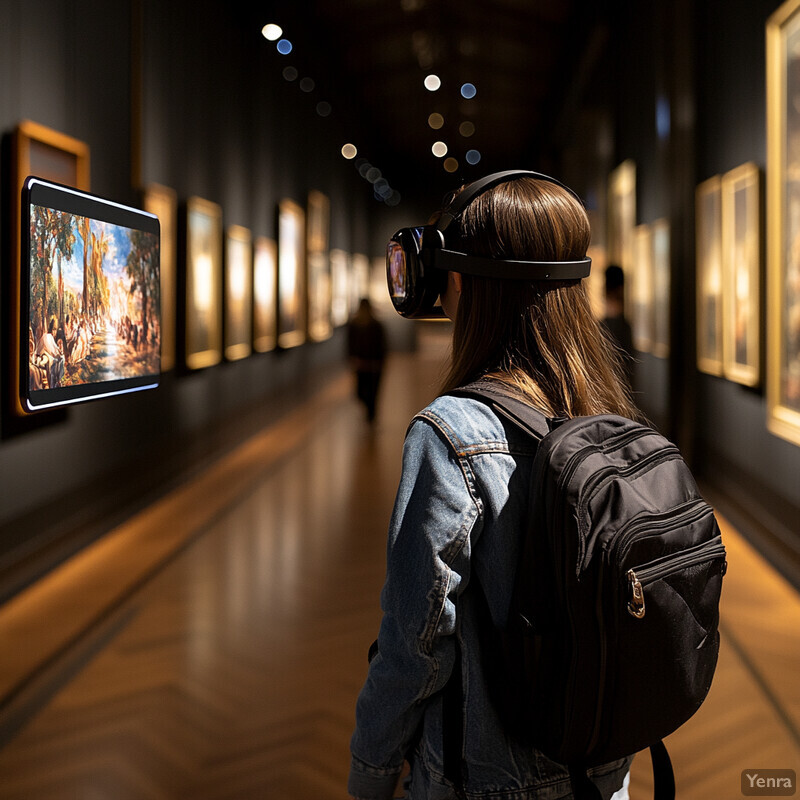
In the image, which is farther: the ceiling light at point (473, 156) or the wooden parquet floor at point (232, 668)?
the ceiling light at point (473, 156)

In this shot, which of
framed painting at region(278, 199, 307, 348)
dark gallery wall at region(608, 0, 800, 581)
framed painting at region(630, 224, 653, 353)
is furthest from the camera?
framed painting at region(278, 199, 307, 348)

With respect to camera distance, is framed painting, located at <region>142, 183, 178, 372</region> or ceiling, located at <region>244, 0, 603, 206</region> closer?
framed painting, located at <region>142, 183, 178, 372</region>

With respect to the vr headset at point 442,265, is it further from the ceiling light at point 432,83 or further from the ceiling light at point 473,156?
the ceiling light at point 473,156

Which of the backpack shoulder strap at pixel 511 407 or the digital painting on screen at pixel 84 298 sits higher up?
the digital painting on screen at pixel 84 298

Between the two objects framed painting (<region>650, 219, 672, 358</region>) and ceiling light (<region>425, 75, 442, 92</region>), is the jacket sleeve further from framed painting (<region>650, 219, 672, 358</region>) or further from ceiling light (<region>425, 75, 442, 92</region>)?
ceiling light (<region>425, 75, 442, 92</region>)

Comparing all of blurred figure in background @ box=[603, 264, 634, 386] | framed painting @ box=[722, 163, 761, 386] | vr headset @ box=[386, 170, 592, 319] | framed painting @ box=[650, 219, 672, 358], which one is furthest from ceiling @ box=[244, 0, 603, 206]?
vr headset @ box=[386, 170, 592, 319]

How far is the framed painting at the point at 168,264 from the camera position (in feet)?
27.7

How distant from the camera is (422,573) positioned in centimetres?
140

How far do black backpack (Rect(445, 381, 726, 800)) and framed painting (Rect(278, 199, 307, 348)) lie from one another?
13.1m

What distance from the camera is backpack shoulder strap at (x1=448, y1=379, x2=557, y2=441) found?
1.45m

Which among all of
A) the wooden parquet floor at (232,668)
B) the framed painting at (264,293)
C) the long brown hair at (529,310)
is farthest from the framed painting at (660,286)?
the long brown hair at (529,310)

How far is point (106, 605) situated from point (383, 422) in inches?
340

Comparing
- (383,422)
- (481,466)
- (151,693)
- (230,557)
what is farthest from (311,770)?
(383,422)

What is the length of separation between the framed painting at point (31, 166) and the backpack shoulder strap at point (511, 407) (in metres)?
3.83
